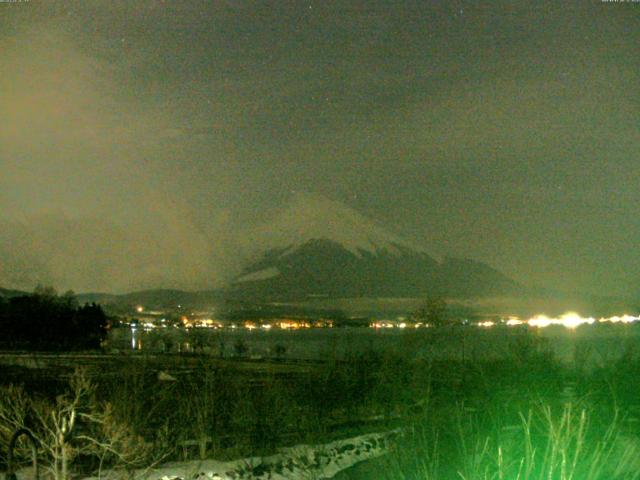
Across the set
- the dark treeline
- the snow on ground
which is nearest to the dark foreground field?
the snow on ground

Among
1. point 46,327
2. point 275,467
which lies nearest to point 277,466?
point 275,467

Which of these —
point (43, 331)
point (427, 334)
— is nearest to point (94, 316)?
point (43, 331)

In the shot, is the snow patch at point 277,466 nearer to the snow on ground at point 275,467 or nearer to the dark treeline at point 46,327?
the snow on ground at point 275,467

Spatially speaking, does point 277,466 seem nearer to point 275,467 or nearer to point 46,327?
point 275,467

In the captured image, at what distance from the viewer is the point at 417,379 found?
2347 cm

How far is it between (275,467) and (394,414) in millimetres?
7934

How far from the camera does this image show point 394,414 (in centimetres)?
2442

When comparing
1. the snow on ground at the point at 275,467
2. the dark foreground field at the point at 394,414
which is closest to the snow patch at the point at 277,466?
the snow on ground at the point at 275,467

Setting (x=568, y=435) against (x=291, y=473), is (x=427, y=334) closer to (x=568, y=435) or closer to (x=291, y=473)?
(x=291, y=473)

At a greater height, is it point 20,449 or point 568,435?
point 568,435

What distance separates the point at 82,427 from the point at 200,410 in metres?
2.66

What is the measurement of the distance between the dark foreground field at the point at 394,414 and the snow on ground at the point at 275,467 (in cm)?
32

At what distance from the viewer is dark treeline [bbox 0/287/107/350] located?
268 ft

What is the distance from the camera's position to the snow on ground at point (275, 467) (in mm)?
14945
